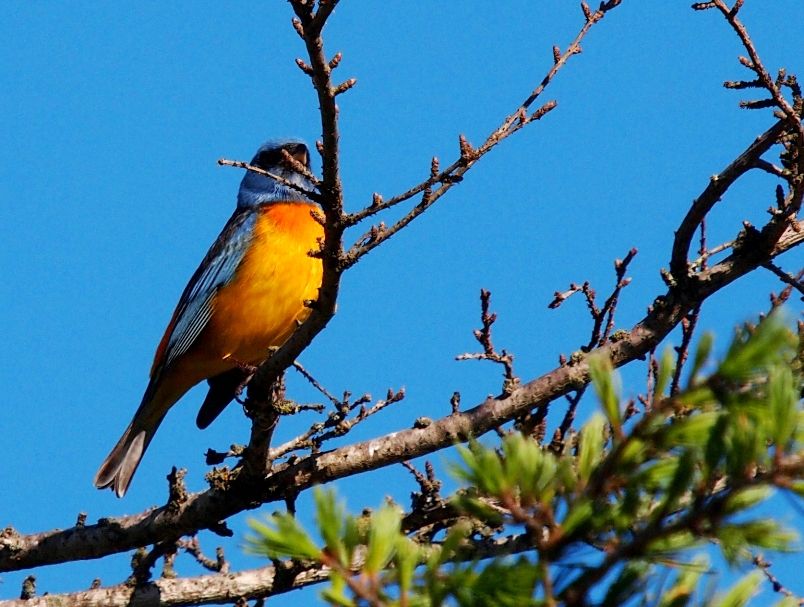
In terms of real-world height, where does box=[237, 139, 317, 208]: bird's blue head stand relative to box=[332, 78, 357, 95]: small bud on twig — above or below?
above

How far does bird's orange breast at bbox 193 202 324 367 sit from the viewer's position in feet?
22.6

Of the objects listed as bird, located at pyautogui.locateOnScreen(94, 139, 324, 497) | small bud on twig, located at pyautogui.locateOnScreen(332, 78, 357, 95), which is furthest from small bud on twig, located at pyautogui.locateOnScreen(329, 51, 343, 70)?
bird, located at pyautogui.locateOnScreen(94, 139, 324, 497)

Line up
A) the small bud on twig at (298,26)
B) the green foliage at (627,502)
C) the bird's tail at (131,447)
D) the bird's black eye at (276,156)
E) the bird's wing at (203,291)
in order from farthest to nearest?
the bird's black eye at (276,156) < the bird's wing at (203,291) < the bird's tail at (131,447) < the small bud on twig at (298,26) < the green foliage at (627,502)

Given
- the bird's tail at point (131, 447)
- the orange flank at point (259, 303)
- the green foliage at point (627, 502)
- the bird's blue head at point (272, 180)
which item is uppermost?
the bird's blue head at point (272, 180)

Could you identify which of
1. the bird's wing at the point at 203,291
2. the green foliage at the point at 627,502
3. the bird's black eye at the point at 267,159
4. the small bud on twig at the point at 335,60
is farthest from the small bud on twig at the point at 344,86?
the bird's black eye at the point at 267,159

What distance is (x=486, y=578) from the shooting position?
178cm

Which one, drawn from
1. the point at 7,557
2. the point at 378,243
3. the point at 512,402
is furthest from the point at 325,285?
the point at 7,557

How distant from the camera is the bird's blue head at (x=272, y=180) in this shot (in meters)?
7.89

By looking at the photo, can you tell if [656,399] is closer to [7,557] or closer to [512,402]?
[512,402]

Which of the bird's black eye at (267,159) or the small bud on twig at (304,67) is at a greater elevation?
the bird's black eye at (267,159)

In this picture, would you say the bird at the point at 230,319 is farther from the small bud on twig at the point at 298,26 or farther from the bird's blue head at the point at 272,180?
the small bud on twig at the point at 298,26

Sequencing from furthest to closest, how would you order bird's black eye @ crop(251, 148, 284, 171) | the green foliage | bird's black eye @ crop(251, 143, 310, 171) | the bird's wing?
bird's black eye @ crop(251, 148, 284, 171) < bird's black eye @ crop(251, 143, 310, 171) < the bird's wing < the green foliage

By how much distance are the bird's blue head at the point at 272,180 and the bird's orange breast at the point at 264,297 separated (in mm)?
675

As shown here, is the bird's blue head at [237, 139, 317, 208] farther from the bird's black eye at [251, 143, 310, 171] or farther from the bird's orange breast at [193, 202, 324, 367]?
the bird's orange breast at [193, 202, 324, 367]
